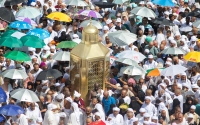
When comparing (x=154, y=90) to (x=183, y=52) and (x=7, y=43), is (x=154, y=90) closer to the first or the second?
(x=183, y=52)

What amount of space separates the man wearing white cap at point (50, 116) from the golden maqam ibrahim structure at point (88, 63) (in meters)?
1.82

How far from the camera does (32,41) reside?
2441cm

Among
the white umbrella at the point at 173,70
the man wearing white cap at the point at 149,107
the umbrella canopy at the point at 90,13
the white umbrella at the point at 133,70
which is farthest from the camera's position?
the umbrella canopy at the point at 90,13

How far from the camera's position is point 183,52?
24688mm

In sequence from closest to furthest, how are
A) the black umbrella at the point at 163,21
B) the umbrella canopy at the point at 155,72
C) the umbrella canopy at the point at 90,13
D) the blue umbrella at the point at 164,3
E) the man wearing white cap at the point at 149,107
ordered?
the man wearing white cap at the point at 149,107 < the umbrella canopy at the point at 155,72 < the black umbrella at the point at 163,21 < the umbrella canopy at the point at 90,13 < the blue umbrella at the point at 164,3

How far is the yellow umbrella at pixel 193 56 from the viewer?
78.3 feet

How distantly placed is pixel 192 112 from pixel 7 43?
6620mm

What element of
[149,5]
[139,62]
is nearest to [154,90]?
[139,62]

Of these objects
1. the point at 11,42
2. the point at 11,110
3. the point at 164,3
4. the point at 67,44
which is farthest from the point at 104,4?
the point at 11,110

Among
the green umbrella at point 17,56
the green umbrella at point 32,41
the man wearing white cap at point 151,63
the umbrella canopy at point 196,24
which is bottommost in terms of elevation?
the man wearing white cap at point 151,63

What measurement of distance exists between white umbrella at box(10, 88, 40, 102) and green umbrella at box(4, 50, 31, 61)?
2170 mm

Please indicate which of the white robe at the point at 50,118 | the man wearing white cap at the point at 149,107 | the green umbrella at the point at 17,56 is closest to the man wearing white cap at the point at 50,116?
the white robe at the point at 50,118

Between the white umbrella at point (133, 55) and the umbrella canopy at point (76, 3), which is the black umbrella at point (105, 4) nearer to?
the umbrella canopy at point (76, 3)

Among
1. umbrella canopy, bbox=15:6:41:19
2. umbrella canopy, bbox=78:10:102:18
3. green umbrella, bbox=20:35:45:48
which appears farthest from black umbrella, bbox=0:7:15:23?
umbrella canopy, bbox=78:10:102:18
